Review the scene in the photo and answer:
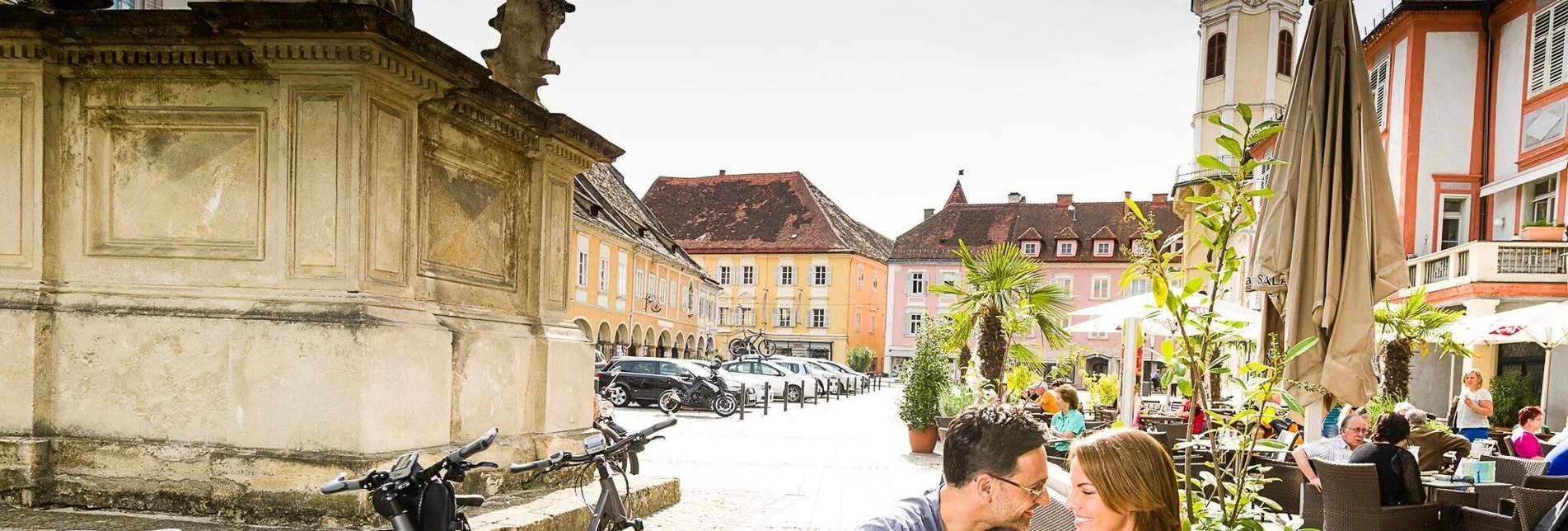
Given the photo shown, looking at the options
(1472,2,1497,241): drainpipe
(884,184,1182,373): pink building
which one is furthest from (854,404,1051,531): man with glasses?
(884,184,1182,373): pink building

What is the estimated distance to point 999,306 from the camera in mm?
16062

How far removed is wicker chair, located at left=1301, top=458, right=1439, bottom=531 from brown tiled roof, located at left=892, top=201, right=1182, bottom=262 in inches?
2121

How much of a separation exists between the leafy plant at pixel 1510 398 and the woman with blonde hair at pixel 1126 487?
1807 centimetres

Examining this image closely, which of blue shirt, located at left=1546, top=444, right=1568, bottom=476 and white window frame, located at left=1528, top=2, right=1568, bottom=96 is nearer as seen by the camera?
blue shirt, located at left=1546, top=444, right=1568, bottom=476

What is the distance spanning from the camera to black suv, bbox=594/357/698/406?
81.6 ft

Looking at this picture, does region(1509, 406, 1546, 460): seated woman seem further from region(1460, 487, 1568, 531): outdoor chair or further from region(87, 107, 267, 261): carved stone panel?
region(87, 107, 267, 261): carved stone panel

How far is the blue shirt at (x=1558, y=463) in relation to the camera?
687 centimetres

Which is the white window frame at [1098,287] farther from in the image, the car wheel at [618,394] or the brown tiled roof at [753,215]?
the car wheel at [618,394]

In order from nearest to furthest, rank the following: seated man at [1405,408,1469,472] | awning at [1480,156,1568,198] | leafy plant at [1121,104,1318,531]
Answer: leafy plant at [1121,104,1318,531], seated man at [1405,408,1469,472], awning at [1480,156,1568,198]

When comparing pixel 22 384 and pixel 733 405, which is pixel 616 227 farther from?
pixel 22 384

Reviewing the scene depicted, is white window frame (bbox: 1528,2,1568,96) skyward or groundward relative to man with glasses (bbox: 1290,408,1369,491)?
skyward

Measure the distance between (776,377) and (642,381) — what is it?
6.05m

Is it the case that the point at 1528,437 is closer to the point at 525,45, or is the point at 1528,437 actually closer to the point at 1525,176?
the point at 525,45

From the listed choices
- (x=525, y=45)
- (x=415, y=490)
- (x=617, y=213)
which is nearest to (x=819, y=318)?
(x=617, y=213)
